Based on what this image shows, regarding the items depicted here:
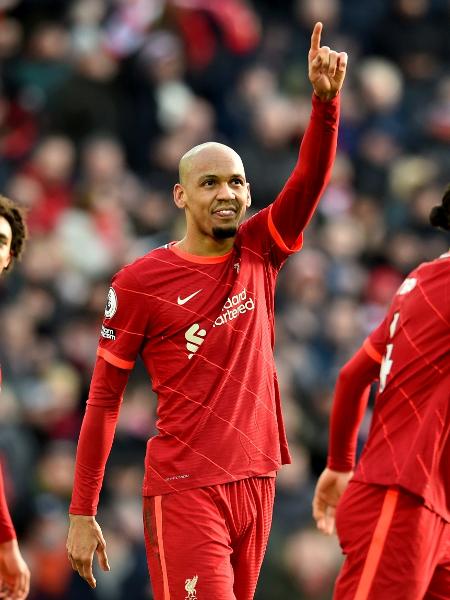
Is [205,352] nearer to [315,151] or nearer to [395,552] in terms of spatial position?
[315,151]

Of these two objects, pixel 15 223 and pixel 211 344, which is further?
pixel 15 223

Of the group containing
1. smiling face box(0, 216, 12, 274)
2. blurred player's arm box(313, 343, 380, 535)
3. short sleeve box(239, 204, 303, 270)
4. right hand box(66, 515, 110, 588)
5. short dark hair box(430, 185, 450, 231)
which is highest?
short dark hair box(430, 185, 450, 231)

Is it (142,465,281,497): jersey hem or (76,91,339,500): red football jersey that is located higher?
(76,91,339,500): red football jersey

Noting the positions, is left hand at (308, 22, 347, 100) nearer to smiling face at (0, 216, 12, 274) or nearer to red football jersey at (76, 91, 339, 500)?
red football jersey at (76, 91, 339, 500)

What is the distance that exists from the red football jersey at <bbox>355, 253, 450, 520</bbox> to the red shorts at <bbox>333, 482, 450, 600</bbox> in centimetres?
6

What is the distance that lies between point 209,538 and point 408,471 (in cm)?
85

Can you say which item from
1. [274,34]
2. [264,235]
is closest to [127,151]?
[274,34]

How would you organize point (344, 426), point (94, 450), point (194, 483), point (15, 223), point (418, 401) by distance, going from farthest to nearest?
point (15, 223), point (344, 426), point (94, 450), point (194, 483), point (418, 401)

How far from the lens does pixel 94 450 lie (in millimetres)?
6656

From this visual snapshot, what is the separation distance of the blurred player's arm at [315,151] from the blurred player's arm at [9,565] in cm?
174

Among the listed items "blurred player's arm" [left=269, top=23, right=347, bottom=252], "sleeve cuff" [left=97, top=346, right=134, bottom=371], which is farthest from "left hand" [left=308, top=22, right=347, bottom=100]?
"sleeve cuff" [left=97, top=346, right=134, bottom=371]

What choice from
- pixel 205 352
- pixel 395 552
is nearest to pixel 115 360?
pixel 205 352

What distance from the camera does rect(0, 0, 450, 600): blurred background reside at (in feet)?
33.4

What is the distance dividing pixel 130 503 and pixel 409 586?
4469mm
